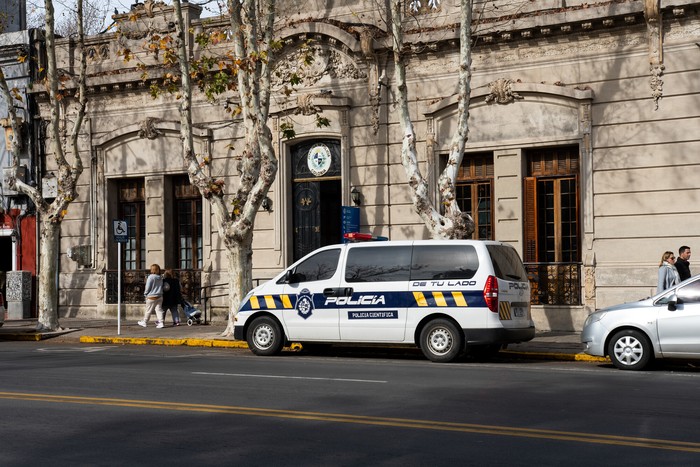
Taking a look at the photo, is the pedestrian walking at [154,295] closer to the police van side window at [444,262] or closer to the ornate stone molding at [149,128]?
the ornate stone molding at [149,128]

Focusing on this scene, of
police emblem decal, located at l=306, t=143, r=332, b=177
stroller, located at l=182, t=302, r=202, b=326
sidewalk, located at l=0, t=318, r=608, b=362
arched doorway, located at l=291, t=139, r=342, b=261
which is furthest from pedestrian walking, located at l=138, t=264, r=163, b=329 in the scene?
police emblem decal, located at l=306, t=143, r=332, b=177

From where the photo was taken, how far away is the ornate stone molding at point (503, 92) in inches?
859

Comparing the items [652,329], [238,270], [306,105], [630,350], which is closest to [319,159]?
[306,105]

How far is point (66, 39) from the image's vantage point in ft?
91.4

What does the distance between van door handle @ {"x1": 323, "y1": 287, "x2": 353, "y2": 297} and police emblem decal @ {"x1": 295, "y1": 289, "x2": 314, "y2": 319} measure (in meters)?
0.29

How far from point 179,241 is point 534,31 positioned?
36.0ft

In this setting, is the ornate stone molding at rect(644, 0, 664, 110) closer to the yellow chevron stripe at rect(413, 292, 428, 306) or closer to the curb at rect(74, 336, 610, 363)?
the curb at rect(74, 336, 610, 363)

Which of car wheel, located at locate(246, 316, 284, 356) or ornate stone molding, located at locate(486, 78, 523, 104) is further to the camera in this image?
ornate stone molding, located at locate(486, 78, 523, 104)

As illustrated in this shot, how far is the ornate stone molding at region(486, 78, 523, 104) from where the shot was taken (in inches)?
859

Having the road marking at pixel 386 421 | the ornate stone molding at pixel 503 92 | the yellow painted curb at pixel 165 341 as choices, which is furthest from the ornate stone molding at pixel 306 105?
the road marking at pixel 386 421

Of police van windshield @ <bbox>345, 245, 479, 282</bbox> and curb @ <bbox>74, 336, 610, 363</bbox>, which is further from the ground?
police van windshield @ <bbox>345, 245, 479, 282</bbox>

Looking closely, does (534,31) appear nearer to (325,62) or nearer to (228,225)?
(325,62)

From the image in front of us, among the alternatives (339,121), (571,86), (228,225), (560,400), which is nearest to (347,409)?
(560,400)

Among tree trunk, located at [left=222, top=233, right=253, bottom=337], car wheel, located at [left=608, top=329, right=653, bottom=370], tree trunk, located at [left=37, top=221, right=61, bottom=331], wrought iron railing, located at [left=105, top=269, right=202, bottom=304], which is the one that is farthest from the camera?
wrought iron railing, located at [left=105, top=269, right=202, bottom=304]
